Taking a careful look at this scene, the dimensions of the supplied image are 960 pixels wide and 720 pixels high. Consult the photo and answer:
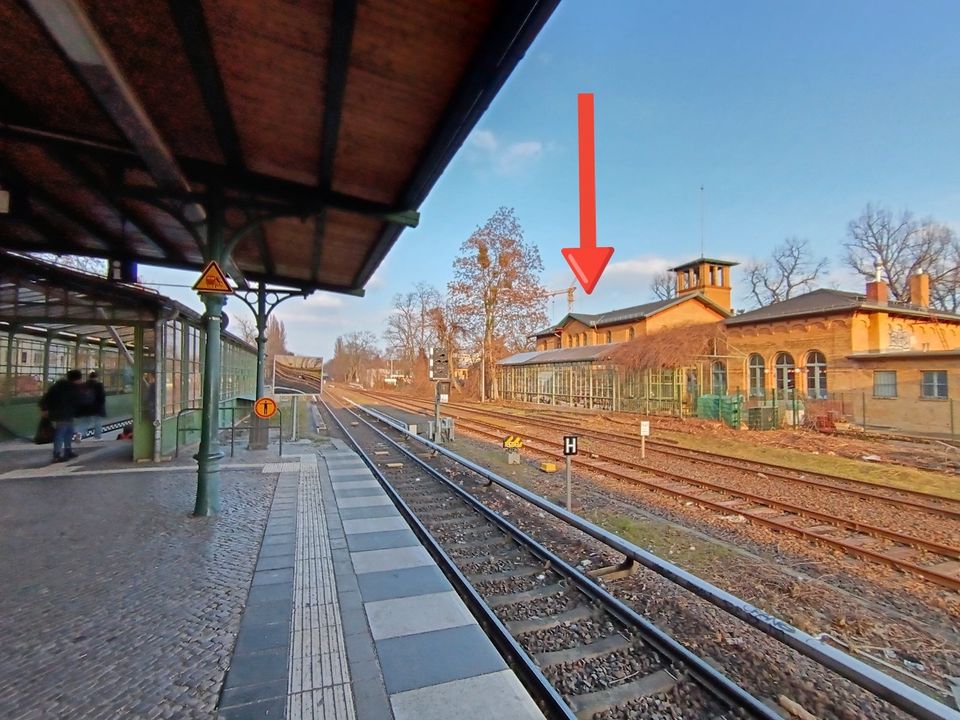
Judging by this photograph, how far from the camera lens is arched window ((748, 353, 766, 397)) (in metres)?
26.5

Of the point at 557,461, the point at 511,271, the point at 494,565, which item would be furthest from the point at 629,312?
the point at 494,565

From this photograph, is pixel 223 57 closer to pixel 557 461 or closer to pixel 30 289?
pixel 30 289

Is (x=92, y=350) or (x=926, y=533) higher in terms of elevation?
(x=92, y=350)

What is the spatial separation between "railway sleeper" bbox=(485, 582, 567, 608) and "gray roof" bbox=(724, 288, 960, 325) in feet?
81.1

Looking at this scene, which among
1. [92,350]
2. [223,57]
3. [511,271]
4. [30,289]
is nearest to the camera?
[223,57]

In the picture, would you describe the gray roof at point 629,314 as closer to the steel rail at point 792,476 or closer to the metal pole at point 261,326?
the steel rail at point 792,476

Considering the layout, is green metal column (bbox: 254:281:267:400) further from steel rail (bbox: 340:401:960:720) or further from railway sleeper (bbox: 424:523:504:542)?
steel rail (bbox: 340:401:960:720)

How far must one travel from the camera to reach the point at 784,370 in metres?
25.5

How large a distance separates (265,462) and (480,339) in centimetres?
2847

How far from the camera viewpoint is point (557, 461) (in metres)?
12.3

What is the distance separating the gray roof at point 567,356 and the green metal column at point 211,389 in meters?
23.8

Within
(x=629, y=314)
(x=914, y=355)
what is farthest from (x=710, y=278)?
(x=914, y=355)

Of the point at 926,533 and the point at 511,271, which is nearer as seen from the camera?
the point at 926,533

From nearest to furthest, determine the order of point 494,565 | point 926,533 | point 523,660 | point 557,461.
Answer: point 523,660, point 494,565, point 926,533, point 557,461
